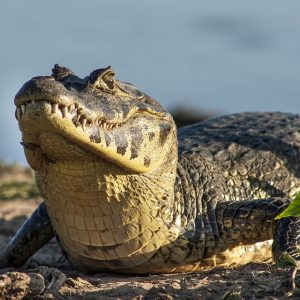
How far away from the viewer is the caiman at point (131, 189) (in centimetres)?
639

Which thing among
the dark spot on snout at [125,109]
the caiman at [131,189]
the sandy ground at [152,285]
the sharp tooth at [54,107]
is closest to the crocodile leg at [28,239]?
the caiman at [131,189]

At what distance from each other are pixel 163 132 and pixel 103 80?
713 millimetres

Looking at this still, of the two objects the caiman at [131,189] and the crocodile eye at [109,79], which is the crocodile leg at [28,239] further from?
the crocodile eye at [109,79]

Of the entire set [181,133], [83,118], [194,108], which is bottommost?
[194,108]

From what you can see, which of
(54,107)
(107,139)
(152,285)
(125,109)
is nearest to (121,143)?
(107,139)

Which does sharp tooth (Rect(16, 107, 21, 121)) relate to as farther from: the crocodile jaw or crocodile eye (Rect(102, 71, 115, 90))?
crocodile eye (Rect(102, 71, 115, 90))

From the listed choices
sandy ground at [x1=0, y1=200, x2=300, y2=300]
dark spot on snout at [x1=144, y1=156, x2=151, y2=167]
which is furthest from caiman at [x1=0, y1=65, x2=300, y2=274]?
sandy ground at [x1=0, y1=200, x2=300, y2=300]

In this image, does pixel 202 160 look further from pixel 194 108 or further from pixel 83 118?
pixel 194 108

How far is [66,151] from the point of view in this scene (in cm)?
647

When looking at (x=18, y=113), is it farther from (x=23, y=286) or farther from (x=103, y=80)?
(x=23, y=286)

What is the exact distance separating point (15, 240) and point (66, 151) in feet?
6.51

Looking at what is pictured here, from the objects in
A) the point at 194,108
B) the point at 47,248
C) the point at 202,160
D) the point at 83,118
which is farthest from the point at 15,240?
the point at 194,108

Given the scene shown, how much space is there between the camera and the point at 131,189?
22.9 feet

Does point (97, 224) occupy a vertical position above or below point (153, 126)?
below
